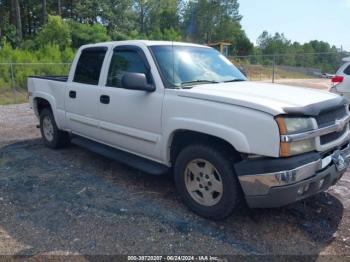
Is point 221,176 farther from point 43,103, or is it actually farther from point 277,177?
point 43,103

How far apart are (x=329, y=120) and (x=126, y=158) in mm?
2445

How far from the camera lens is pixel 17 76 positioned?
1670 cm

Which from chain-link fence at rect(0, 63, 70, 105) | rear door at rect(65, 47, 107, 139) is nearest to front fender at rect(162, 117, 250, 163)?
rear door at rect(65, 47, 107, 139)

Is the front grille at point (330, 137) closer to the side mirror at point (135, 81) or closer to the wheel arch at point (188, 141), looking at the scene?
the wheel arch at point (188, 141)

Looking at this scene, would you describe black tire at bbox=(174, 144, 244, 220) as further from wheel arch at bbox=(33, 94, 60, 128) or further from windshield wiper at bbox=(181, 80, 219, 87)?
wheel arch at bbox=(33, 94, 60, 128)

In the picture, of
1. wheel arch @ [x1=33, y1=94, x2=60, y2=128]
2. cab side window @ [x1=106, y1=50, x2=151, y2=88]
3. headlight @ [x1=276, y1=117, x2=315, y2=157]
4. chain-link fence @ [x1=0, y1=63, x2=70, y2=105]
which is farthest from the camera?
chain-link fence @ [x1=0, y1=63, x2=70, y2=105]

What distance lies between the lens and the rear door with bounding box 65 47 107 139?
5.04 m

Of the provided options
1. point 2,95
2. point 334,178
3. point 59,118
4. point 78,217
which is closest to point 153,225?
point 78,217

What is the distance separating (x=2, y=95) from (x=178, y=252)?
1442 cm

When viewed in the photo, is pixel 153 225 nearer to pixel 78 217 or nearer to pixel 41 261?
pixel 78 217

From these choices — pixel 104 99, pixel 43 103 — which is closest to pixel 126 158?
pixel 104 99

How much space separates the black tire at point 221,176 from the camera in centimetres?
337

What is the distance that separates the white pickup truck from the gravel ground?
0.33m

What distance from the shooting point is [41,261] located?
3.02m
